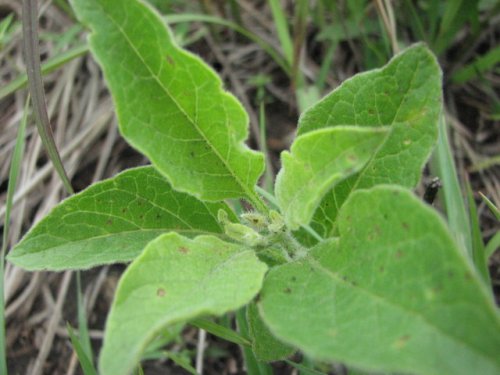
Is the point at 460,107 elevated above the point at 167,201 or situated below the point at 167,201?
below

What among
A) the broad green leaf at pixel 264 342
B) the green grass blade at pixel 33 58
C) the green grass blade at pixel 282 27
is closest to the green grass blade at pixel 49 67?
the green grass blade at pixel 33 58

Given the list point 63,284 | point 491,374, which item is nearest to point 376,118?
point 491,374

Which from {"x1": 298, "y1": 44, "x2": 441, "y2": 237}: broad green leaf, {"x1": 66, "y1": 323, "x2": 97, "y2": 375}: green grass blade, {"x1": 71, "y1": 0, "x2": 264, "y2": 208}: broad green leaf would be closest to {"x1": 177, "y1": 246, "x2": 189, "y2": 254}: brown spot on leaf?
{"x1": 71, "y1": 0, "x2": 264, "y2": 208}: broad green leaf

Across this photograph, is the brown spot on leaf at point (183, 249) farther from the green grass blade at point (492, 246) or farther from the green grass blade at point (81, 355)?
the green grass blade at point (492, 246)

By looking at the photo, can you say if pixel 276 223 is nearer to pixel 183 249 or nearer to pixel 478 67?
pixel 183 249

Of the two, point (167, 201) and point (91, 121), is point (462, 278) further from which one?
point (91, 121)

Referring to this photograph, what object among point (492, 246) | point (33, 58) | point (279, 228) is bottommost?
point (492, 246)

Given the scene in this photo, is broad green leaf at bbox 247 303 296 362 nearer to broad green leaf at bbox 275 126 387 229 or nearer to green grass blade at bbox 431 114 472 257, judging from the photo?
broad green leaf at bbox 275 126 387 229

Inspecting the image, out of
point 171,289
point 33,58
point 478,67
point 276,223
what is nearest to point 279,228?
point 276,223
